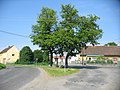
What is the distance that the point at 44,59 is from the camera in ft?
266

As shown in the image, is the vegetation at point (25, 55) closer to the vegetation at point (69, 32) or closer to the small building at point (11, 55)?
the small building at point (11, 55)

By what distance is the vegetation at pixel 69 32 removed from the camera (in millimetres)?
44125

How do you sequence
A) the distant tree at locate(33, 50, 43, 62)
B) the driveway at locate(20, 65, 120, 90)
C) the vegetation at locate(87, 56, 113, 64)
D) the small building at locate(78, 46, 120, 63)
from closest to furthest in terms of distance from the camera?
1. the driveway at locate(20, 65, 120, 90)
2. the vegetation at locate(87, 56, 113, 64)
3. the distant tree at locate(33, 50, 43, 62)
4. the small building at locate(78, 46, 120, 63)

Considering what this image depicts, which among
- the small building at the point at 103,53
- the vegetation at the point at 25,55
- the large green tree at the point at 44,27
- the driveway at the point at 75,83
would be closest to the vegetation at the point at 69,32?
the large green tree at the point at 44,27

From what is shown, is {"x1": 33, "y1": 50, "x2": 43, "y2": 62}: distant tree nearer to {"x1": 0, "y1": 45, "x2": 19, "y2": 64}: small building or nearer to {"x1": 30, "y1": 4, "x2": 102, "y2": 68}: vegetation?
{"x1": 0, "y1": 45, "x2": 19, "y2": 64}: small building

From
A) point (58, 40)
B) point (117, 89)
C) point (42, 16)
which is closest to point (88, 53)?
point (42, 16)

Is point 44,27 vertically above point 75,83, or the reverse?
point 44,27

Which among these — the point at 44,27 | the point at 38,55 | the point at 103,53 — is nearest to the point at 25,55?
the point at 38,55

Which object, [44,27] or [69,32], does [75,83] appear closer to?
[69,32]

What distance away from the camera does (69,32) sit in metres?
43.9

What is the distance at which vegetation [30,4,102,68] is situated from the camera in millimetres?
44125

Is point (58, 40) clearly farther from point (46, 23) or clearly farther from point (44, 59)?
point (44, 59)

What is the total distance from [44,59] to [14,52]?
24490 millimetres

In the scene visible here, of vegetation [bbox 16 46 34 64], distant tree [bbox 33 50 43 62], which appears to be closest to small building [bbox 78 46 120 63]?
distant tree [bbox 33 50 43 62]
